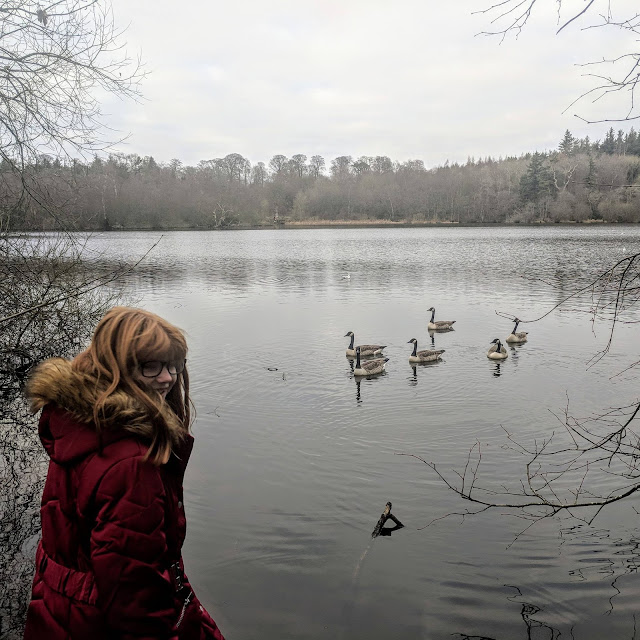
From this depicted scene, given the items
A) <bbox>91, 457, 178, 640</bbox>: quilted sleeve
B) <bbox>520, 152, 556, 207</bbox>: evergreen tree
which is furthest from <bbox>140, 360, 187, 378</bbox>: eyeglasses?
<bbox>520, 152, 556, 207</bbox>: evergreen tree

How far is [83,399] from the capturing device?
1.95 meters

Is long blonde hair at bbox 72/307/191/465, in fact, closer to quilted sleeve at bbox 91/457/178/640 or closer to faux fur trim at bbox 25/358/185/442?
faux fur trim at bbox 25/358/185/442

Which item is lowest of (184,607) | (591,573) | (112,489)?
(591,573)

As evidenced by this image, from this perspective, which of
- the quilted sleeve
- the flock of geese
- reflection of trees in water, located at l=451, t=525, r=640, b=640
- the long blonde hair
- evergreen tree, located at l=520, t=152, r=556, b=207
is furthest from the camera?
evergreen tree, located at l=520, t=152, r=556, b=207

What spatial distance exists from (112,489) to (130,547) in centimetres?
22

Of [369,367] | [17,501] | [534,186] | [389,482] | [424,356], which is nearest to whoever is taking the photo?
[17,501]

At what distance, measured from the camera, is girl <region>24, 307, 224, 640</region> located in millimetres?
1870

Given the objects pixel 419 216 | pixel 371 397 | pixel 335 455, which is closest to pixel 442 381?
pixel 371 397

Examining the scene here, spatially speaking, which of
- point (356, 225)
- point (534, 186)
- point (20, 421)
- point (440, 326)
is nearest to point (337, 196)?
point (356, 225)

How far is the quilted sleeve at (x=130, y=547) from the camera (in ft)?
6.09

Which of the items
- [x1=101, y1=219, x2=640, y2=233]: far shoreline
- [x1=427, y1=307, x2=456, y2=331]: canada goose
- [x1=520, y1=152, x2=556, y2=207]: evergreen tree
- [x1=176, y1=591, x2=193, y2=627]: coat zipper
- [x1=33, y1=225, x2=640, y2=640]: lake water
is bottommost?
[x1=33, y1=225, x2=640, y2=640]: lake water

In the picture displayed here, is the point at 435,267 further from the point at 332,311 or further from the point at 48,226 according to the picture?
the point at 48,226

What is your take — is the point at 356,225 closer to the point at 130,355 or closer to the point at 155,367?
the point at 155,367

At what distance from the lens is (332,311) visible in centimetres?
2045
